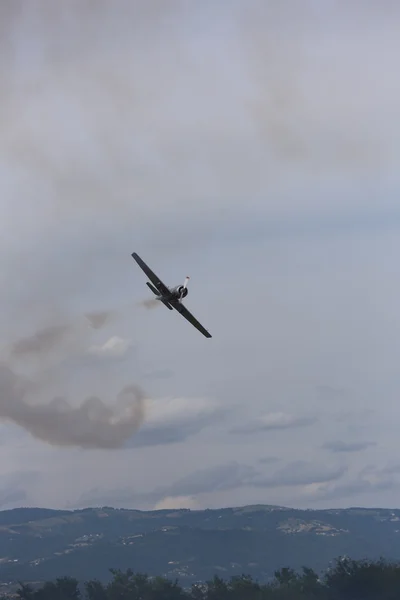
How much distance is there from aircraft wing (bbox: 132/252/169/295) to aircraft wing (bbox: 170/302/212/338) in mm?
2488

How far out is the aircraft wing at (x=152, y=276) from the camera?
120062 mm

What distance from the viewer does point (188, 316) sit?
12719cm

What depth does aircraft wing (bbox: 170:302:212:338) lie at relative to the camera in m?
122

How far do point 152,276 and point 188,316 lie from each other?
30.3 feet

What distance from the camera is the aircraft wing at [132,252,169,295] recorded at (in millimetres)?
120062

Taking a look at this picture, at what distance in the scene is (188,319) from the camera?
12788 cm

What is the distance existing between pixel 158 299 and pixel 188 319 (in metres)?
8.02

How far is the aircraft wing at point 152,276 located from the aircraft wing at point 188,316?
2.49 meters

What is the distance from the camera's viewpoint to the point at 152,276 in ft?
399

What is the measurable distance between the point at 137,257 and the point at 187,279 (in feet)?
28.6

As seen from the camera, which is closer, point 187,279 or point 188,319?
point 187,279

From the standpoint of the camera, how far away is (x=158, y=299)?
122 m

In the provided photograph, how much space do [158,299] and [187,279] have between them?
17.2 ft
